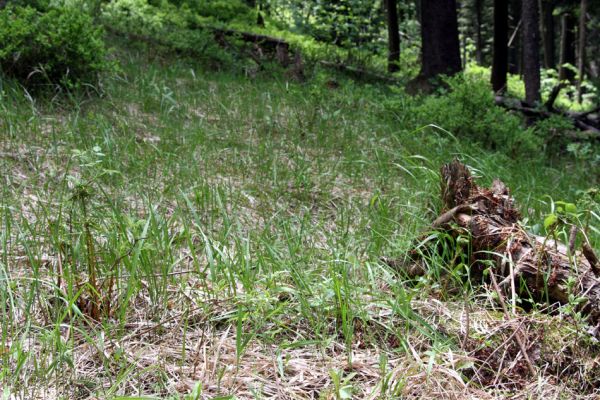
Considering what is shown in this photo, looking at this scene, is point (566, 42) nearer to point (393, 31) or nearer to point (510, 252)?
point (393, 31)

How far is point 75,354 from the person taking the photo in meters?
2.34

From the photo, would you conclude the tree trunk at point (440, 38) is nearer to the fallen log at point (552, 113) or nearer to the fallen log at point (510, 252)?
the fallen log at point (552, 113)

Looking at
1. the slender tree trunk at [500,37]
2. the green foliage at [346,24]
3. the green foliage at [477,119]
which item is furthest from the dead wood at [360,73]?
the green foliage at [477,119]

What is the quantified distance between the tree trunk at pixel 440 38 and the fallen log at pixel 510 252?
657 centimetres

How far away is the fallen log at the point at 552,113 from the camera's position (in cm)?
853

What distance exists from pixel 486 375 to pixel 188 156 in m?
3.13

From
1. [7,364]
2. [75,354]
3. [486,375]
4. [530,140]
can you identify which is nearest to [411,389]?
[486,375]

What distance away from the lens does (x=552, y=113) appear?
27.7ft

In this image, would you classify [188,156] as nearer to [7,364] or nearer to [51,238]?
[51,238]

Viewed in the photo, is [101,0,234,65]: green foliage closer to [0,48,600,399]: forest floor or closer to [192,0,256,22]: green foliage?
[192,0,256,22]: green foliage

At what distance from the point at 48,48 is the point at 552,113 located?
21.8 ft

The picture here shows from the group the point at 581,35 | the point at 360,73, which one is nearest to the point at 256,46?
the point at 360,73

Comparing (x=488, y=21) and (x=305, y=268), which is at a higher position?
(x=488, y=21)

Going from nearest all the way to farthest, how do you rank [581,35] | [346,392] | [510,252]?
[346,392]
[510,252]
[581,35]
